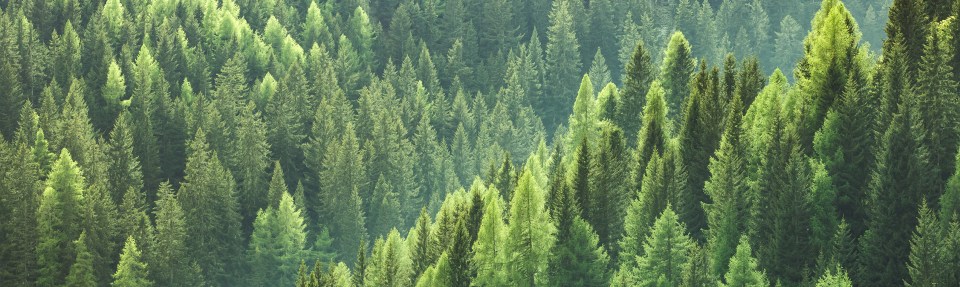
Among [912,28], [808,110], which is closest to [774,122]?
[808,110]

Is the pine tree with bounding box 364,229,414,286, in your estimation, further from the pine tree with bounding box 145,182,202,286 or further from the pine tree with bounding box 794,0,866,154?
the pine tree with bounding box 145,182,202,286

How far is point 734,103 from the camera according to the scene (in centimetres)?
9881

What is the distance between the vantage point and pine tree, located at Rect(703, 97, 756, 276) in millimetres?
92938

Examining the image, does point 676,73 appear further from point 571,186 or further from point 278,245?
point 278,245

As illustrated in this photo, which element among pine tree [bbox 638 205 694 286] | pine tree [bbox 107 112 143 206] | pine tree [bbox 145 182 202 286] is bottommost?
pine tree [bbox 638 205 694 286]

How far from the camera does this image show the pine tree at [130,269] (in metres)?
138

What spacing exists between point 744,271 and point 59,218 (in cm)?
8118

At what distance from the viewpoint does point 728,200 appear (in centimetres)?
9431

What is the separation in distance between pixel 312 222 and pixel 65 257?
4029 cm

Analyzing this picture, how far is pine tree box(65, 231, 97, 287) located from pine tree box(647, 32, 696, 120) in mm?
55778

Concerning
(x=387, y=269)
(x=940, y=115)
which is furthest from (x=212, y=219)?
(x=940, y=115)

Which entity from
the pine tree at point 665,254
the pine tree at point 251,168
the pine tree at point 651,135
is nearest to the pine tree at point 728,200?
the pine tree at point 665,254

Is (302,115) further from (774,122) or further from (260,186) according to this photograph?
(774,122)

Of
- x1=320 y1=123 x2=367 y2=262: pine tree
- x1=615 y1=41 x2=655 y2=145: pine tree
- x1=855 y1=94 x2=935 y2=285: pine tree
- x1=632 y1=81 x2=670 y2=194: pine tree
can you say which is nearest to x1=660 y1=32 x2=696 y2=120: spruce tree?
x1=615 y1=41 x2=655 y2=145: pine tree
